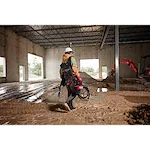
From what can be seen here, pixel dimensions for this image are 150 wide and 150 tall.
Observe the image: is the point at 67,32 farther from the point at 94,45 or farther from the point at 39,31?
the point at 94,45

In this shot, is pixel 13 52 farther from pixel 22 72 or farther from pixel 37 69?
pixel 37 69

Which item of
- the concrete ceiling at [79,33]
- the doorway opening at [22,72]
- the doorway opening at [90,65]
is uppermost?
the concrete ceiling at [79,33]

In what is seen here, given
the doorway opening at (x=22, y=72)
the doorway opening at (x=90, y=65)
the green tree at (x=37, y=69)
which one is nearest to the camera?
the doorway opening at (x=22, y=72)

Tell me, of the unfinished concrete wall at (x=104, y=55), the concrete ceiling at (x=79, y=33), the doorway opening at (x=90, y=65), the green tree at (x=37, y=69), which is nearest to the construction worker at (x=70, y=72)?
the concrete ceiling at (x=79, y=33)

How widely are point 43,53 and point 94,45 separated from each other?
8.44 metres

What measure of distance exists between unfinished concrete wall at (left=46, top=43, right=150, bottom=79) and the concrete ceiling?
110cm

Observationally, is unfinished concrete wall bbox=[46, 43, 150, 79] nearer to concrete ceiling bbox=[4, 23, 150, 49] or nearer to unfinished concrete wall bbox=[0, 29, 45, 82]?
concrete ceiling bbox=[4, 23, 150, 49]

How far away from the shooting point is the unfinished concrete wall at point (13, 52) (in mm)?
14742

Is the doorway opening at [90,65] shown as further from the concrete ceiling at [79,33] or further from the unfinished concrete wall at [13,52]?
the unfinished concrete wall at [13,52]

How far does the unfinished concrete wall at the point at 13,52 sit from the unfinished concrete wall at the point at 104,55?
5242 mm

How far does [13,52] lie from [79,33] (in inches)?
309

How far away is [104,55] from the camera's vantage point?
22656 millimetres
